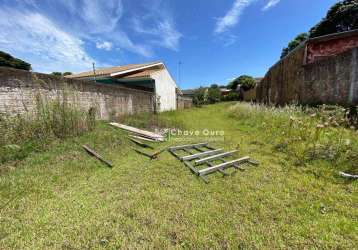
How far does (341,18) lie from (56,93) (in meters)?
27.7

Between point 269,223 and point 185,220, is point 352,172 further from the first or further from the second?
point 185,220

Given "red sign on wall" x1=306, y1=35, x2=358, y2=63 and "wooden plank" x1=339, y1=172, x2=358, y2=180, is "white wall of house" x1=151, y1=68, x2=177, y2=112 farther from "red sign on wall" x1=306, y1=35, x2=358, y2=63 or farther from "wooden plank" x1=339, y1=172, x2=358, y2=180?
"wooden plank" x1=339, y1=172, x2=358, y2=180

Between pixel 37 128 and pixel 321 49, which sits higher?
pixel 321 49

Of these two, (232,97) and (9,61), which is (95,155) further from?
(232,97)

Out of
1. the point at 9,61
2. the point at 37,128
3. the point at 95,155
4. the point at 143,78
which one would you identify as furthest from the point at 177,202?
the point at 9,61

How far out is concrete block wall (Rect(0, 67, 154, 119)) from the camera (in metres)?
3.97

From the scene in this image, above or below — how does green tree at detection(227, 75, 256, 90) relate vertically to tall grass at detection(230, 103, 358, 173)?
above

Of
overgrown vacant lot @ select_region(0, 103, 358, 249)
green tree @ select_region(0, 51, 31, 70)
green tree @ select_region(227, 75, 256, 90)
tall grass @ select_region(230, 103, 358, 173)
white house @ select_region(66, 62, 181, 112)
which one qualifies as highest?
green tree @ select_region(0, 51, 31, 70)

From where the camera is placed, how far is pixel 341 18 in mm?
17844

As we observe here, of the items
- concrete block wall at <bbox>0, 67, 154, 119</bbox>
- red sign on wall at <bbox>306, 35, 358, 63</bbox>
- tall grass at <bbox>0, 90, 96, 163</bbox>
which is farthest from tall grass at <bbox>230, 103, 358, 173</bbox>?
concrete block wall at <bbox>0, 67, 154, 119</bbox>

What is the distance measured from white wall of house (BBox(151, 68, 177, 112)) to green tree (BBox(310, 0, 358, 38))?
20.1 meters

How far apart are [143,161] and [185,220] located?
84.9 inches

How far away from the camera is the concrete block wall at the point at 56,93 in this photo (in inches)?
Answer: 156

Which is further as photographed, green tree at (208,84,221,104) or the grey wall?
green tree at (208,84,221,104)
